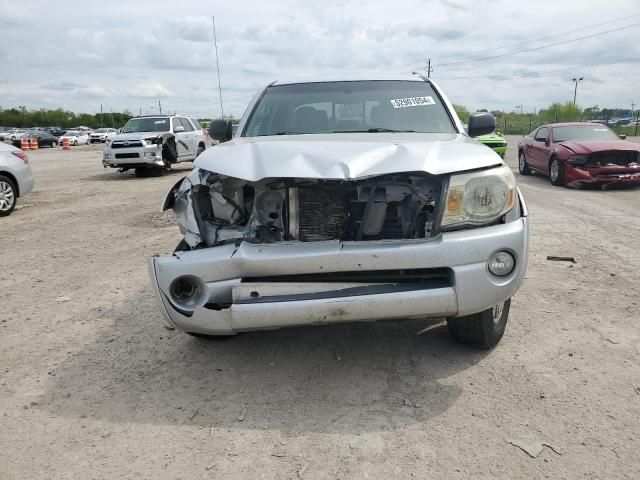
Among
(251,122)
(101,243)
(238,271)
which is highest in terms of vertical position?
(251,122)

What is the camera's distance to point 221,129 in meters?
4.68

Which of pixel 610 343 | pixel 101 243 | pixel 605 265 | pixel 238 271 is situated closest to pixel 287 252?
pixel 238 271

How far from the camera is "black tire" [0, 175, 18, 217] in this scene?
9477 mm

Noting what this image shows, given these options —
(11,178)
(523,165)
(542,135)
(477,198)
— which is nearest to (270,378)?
(477,198)

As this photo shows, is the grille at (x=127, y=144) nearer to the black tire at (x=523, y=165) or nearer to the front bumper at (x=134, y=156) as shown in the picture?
the front bumper at (x=134, y=156)


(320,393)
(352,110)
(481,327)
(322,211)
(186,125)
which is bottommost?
(320,393)

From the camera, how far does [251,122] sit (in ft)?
14.7

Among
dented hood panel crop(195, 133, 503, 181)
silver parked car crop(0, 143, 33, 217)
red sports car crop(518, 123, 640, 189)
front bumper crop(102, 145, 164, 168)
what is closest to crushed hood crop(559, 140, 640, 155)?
red sports car crop(518, 123, 640, 189)

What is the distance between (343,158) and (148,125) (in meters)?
14.8

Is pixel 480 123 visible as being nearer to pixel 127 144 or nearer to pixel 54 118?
pixel 127 144

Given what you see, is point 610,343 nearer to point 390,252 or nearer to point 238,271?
point 390,252

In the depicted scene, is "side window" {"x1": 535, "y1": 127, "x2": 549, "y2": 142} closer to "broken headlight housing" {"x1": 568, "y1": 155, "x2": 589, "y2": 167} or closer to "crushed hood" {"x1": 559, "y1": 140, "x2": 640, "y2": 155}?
"crushed hood" {"x1": 559, "y1": 140, "x2": 640, "y2": 155}

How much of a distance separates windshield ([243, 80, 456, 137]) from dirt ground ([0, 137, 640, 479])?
1501mm

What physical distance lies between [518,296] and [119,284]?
11.7ft
